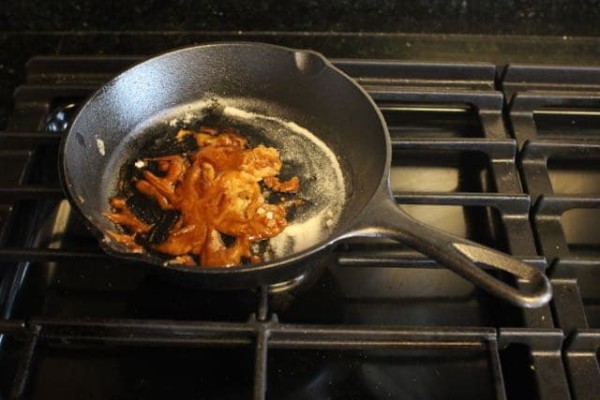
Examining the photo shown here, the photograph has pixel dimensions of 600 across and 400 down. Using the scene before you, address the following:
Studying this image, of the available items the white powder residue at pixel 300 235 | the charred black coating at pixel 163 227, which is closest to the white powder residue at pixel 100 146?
the charred black coating at pixel 163 227

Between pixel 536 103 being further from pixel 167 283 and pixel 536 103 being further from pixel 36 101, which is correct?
pixel 36 101

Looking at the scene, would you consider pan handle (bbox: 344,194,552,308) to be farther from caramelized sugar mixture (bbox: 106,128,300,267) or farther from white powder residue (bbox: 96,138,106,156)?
white powder residue (bbox: 96,138,106,156)

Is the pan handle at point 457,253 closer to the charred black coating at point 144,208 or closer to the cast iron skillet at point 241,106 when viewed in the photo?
the cast iron skillet at point 241,106

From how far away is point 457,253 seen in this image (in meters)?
0.55

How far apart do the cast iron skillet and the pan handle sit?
0.02m

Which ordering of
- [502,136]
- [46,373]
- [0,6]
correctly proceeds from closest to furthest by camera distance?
[46,373] → [502,136] → [0,6]

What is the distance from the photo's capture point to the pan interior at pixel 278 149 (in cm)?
74

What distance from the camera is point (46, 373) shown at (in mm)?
625

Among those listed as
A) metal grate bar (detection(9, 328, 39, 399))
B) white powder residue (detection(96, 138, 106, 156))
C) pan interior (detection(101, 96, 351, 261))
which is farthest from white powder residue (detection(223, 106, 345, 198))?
metal grate bar (detection(9, 328, 39, 399))

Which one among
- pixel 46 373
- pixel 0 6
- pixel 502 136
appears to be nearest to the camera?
pixel 46 373

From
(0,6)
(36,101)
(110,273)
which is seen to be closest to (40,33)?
(0,6)

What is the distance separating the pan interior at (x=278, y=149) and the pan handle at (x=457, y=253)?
0.14 metres

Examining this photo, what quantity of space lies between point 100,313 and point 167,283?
0.08 meters

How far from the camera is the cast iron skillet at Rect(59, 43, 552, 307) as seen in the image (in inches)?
27.6
